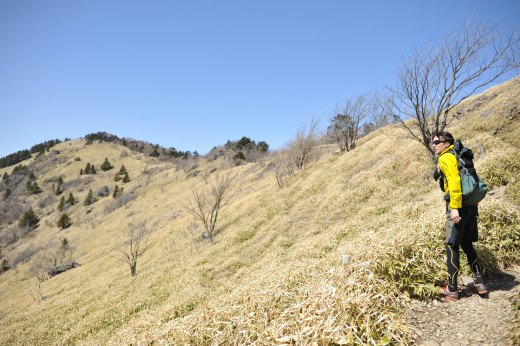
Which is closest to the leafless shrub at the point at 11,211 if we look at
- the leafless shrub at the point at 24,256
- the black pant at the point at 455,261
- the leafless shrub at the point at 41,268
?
the leafless shrub at the point at 24,256

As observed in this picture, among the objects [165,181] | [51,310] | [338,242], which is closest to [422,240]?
[338,242]

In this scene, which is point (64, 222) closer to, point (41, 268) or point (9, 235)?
point (9, 235)

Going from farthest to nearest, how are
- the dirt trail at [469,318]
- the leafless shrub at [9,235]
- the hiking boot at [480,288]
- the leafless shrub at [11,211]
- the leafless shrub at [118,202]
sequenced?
the leafless shrub at [11,211] → the leafless shrub at [9,235] → the leafless shrub at [118,202] → the hiking boot at [480,288] → the dirt trail at [469,318]

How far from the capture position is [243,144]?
328 feet

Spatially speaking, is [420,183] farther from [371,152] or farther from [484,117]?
[371,152]

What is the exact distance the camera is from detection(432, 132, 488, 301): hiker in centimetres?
510

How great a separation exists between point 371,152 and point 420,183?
11312 mm

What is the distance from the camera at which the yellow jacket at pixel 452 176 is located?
504 cm

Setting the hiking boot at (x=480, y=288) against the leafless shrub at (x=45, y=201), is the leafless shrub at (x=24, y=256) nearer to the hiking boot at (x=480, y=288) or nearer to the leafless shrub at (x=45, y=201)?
the leafless shrub at (x=45, y=201)

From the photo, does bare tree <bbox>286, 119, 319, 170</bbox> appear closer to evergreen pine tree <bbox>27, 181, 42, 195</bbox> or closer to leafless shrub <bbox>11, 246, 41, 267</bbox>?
leafless shrub <bbox>11, 246, 41, 267</bbox>

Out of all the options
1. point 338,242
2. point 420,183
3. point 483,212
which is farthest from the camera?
point 420,183

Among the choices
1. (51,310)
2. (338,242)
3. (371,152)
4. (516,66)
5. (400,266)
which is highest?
(516,66)

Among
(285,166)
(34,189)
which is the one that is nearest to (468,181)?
(285,166)

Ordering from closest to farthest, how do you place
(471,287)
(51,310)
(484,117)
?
(471,287)
(484,117)
(51,310)
